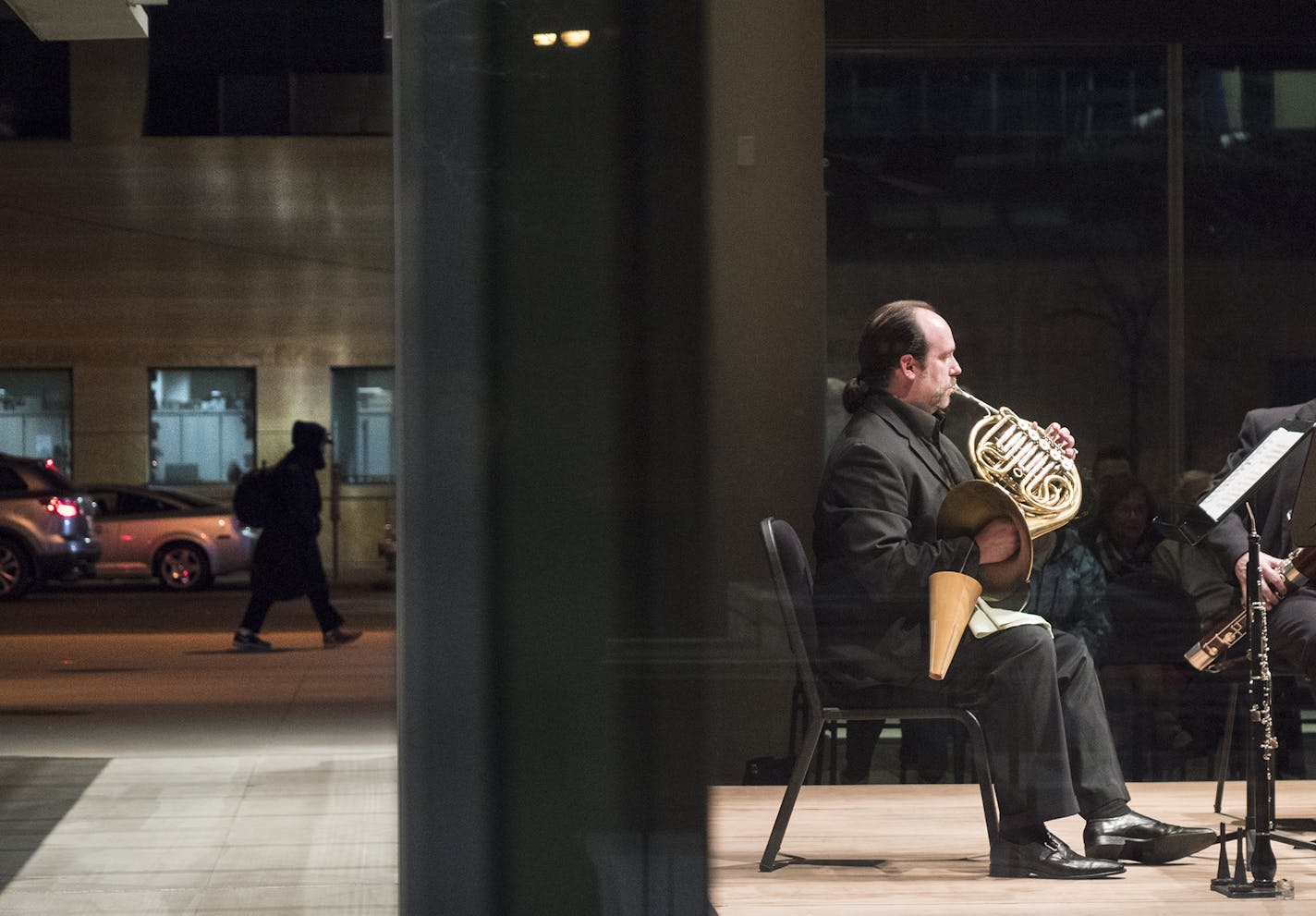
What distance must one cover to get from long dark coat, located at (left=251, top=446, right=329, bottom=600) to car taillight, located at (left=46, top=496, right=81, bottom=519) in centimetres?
82

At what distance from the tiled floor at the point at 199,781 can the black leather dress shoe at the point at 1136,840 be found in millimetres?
1098

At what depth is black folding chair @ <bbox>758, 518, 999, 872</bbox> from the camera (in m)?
2.68

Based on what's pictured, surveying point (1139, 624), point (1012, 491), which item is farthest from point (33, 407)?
point (1012, 491)

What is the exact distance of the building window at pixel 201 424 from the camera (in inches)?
339

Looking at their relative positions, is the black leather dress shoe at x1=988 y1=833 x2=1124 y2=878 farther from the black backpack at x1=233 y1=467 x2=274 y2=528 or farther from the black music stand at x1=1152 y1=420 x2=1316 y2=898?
the black backpack at x1=233 y1=467 x2=274 y2=528

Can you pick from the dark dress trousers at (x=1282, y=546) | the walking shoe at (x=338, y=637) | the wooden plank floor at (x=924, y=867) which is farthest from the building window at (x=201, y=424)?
the dark dress trousers at (x=1282, y=546)

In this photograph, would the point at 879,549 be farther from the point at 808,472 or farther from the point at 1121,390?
the point at 1121,390

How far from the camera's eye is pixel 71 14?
2752mm

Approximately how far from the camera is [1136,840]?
8.59ft

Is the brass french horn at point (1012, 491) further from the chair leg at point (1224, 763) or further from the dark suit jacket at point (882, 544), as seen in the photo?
the chair leg at point (1224, 763)

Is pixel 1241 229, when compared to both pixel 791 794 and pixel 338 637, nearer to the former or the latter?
pixel 791 794

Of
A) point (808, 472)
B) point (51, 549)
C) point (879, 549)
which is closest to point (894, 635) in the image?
point (879, 549)

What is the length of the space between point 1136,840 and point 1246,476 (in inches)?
23.9

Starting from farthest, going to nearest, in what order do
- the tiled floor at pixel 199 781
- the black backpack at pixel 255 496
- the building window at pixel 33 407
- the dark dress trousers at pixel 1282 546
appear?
the black backpack at pixel 255 496 → the building window at pixel 33 407 → the tiled floor at pixel 199 781 → the dark dress trousers at pixel 1282 546
